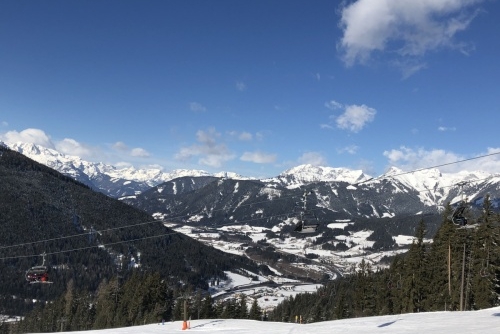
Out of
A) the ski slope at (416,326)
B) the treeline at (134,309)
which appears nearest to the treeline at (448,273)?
the ski slope at (416,326)

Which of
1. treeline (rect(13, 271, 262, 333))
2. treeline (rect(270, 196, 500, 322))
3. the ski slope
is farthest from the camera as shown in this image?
treeline (rect(13, 271, 262, 333))

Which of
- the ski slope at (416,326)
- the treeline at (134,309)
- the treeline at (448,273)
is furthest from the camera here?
Result: the treeline at (134,309)

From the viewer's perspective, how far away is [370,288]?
231 ft

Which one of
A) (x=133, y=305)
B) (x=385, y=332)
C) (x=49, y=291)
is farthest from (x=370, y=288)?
(x=49, y=291)

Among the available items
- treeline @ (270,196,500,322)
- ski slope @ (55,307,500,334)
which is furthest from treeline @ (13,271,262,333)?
ski slope @ (55,307,500,334)

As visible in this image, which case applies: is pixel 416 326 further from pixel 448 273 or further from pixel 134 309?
pixel 134 309

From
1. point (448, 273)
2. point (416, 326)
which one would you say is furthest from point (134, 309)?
point (416, 326)

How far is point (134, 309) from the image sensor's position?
74375 mm

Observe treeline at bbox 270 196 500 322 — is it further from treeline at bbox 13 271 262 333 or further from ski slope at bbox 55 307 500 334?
treeline at bbox 13 271 262 333

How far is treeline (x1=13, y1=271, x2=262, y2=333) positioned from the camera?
74.1 meters

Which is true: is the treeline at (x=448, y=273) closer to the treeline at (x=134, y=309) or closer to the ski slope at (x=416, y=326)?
the ski slope at (x=416, y=326)

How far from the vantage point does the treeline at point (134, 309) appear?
74.1 m

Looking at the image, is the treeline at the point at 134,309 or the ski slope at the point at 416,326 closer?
the ski slope at the point at 416,326

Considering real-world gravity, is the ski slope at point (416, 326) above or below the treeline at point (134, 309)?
above
